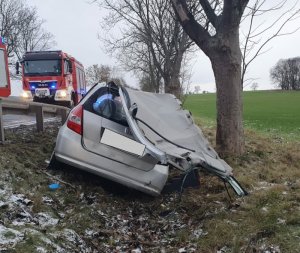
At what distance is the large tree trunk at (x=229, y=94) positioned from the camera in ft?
27.3

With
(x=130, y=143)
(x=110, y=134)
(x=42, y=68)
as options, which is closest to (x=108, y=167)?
(x=110, y=134)

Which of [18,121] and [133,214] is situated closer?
[133,214]

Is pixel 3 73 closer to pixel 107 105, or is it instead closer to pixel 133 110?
pixel 107 105

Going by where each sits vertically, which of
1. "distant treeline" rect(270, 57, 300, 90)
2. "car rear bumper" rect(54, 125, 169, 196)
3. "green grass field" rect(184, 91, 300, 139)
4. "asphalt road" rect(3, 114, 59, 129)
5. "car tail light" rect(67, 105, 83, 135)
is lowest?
"green grass field" rect(184, 91, 300, 139)

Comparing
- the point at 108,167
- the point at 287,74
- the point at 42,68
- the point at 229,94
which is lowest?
the point at 108,167

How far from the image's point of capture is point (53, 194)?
5.83 meters

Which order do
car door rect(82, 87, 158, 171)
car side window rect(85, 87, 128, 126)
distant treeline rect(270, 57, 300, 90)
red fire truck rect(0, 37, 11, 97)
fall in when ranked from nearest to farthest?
car door rect(82, 87, 158, 171) < car side window rect(85, 87, 128, 126) < red fire truck rect(0, 37, 11, 97) < distant treeline rect(270, 57, 300, 90)

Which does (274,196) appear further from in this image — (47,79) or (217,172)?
(47,79)

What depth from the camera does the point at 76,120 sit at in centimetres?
618

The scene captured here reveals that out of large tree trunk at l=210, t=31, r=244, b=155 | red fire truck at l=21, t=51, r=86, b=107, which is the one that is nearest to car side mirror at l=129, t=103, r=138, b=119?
large tree trunk at l=210, t=31, r=244, b=155

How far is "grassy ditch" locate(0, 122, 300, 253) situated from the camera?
4.35 metres

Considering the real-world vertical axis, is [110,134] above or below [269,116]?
above

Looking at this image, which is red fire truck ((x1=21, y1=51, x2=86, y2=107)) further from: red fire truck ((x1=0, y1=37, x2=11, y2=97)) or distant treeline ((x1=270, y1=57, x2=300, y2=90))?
distant treeline ((x1=270, y1=57, x2=300, y2=90))

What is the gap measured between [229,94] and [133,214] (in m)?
3.70
